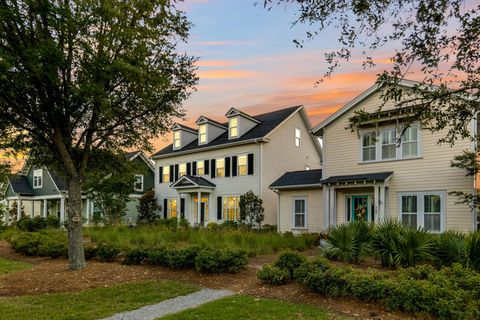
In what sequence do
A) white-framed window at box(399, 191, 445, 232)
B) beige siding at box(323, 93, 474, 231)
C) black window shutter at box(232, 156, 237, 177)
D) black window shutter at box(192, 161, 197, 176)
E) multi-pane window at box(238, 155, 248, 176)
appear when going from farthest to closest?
black window shutter at box(192, 161, 197, 176) < black window shutter at box(232, 156, 237, 177) < multi-pane window at box(238, 155, 248, 176) < white-framed window at box(399, 191, 445, 232) < beige siding at box(323, 93, 474, 231)

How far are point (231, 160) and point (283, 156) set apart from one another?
145 inches

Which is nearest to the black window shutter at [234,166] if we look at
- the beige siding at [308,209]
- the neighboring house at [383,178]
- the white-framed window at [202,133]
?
the white-framed window at [202,133]

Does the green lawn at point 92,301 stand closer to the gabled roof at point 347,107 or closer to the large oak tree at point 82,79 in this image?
the large oak tree at point 82,79

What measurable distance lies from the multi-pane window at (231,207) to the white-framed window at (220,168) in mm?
1757

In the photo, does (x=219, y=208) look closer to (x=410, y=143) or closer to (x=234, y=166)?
(x=234, y=166)

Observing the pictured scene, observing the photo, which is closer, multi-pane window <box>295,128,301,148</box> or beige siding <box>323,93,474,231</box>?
→ beige siding <box>323,93,474,231</box>

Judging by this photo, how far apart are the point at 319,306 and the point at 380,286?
1161mm

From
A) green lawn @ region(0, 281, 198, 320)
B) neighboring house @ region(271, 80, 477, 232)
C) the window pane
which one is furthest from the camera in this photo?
the window pane

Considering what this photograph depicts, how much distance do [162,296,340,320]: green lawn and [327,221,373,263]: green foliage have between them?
14.2 feet

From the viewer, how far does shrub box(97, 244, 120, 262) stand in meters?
13.1

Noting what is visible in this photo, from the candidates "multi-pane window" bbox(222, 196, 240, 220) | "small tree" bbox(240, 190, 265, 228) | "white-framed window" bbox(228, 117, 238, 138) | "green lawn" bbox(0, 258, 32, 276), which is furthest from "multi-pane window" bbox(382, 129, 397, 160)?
"green lawn" bbox(0, 258, 32, 276)

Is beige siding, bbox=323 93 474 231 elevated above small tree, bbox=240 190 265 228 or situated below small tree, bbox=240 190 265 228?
above

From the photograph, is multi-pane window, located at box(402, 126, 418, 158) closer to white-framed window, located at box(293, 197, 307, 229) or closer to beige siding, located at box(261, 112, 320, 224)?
white-framed window, located at box(293, 197, 307, 229)

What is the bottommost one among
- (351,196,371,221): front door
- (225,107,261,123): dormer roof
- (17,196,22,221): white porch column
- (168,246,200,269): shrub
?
(17,196,22,221): white porch column
